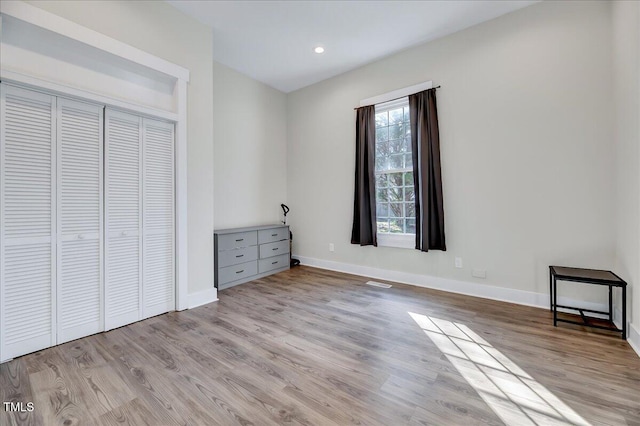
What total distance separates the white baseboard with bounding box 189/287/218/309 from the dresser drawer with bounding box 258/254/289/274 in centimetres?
101

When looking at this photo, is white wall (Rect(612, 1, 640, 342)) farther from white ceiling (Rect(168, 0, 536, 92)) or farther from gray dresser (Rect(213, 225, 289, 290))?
gray dresser (Rect(213, 225, 289, 290))

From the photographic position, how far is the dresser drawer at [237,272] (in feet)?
11.8

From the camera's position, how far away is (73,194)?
2238 mm

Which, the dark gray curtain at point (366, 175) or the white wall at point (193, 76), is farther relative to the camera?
the dark gray curtain at point (366, 175)

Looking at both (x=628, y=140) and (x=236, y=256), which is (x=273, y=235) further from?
(x=628, y=140)

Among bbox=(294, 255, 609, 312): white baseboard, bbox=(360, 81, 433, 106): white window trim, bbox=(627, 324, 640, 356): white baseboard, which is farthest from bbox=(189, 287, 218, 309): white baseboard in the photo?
bbox=(627, 324, 640, 356): white baseboard

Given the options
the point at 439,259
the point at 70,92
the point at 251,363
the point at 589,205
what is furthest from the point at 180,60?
the point at 589,205

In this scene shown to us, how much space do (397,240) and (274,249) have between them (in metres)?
1.93

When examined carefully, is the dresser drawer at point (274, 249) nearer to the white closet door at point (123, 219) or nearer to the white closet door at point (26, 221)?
the white closet door at point (123, 219)

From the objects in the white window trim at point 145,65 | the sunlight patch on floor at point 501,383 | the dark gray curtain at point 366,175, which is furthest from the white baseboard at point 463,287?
the white window trim at point 145,65

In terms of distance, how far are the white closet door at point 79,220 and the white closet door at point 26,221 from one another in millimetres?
59

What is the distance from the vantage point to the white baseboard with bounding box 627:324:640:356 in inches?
76.3

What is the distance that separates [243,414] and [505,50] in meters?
4.07

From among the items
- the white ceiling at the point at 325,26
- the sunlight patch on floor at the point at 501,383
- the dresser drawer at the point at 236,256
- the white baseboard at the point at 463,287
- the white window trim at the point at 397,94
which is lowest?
the sunlight patch on floor at the point at 501,383
